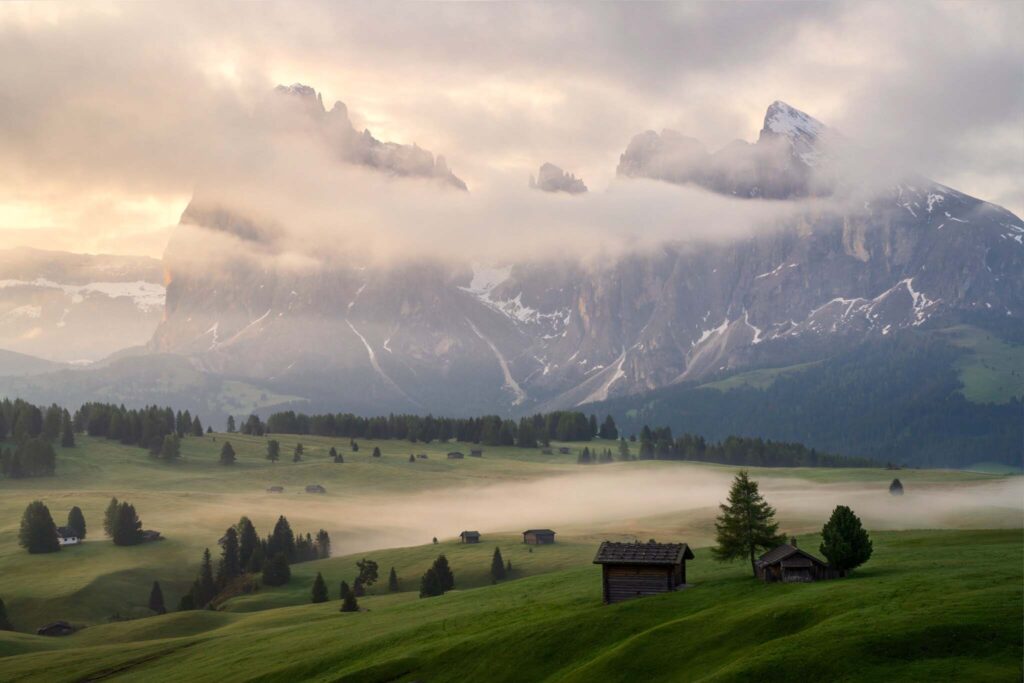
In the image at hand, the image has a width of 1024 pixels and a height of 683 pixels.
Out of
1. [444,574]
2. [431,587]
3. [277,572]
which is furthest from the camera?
[277,572]

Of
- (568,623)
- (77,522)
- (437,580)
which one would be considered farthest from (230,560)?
(568,623)

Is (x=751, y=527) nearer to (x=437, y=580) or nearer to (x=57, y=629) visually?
(x=437, y=580)

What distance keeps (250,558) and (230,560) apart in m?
2.97

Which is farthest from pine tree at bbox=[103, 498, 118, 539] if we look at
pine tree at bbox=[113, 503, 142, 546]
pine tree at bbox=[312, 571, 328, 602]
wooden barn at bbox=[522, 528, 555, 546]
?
wooden barn at bbox=[522, 528, 555, 546]

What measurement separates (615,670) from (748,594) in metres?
15.9

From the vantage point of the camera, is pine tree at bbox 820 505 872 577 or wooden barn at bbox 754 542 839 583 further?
pine tree at bbox 820 505 872 577

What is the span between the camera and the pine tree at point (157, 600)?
462 ft

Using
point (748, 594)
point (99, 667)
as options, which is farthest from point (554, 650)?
point (99, 667)

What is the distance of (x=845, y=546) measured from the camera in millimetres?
75438

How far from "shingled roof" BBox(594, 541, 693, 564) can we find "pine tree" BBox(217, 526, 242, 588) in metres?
89.8

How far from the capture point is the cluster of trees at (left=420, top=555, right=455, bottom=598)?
11988 centimetres

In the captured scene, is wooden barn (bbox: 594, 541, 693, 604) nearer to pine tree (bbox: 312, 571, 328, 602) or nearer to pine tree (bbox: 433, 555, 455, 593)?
pine tree (bbox: 433, 555, 455, 593)

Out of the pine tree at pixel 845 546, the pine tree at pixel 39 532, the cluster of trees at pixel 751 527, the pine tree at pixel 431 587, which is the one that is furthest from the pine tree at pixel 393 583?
the pine tree at pixel 845 546

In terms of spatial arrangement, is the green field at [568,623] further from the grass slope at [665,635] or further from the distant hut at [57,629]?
the distant hut at [57,629]
